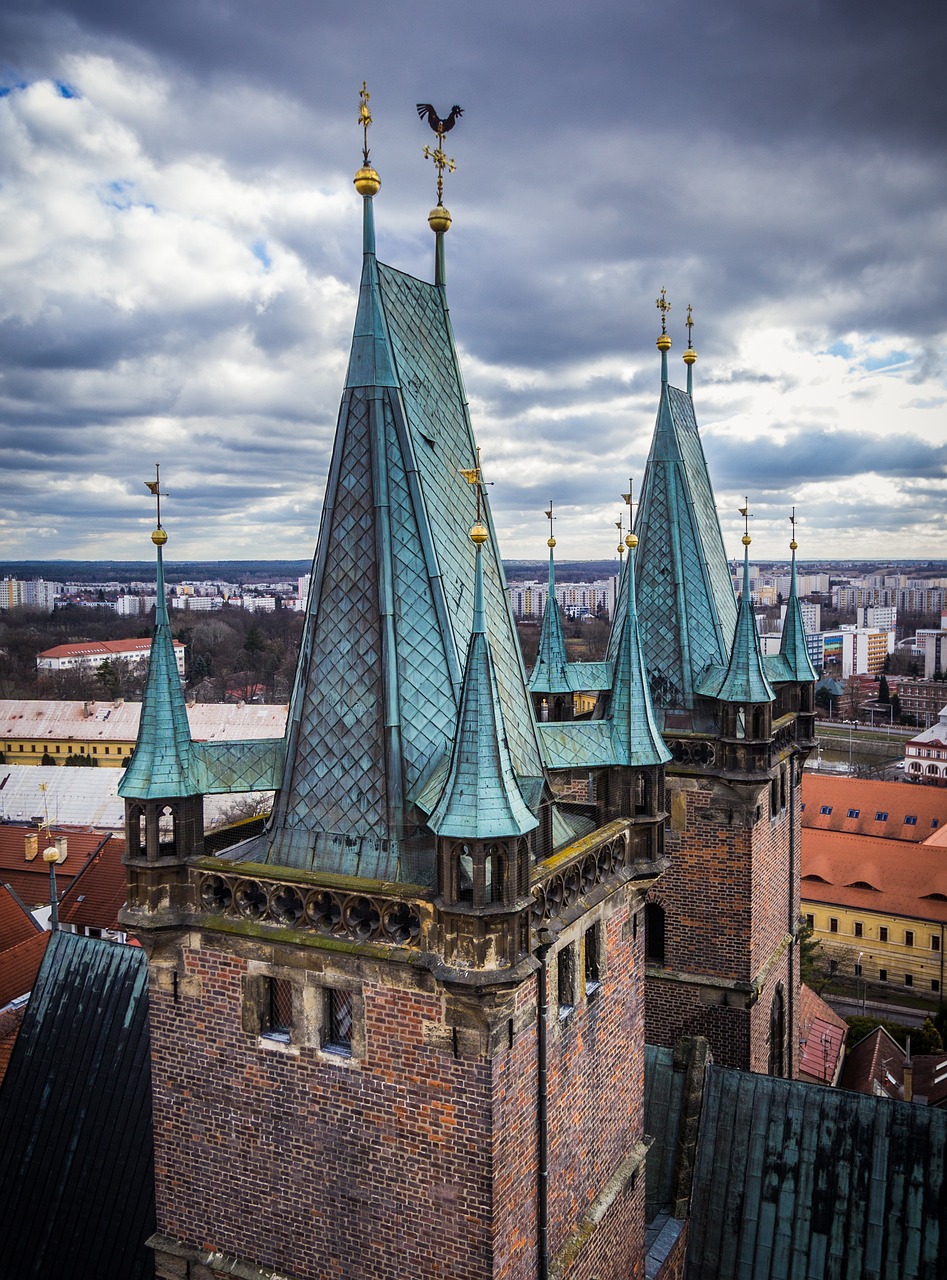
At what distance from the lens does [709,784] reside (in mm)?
19406

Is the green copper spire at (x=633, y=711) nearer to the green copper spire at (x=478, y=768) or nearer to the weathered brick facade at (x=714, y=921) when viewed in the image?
the green copper spire at (x=478, y=768)

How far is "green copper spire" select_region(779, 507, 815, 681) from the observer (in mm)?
22922

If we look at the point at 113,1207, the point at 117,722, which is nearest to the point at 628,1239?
the point at 113,1207

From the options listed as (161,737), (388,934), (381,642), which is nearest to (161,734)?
(161,737)

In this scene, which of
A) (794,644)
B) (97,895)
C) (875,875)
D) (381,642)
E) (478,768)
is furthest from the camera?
(875,875)

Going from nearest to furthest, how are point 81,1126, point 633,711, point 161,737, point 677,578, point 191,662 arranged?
1. point 161,737
2. point 633,711
3. point 81,1126
4. point 677,578
5. point 191,662

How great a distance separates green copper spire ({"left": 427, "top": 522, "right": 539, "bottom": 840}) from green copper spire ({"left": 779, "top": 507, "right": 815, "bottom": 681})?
14400mm

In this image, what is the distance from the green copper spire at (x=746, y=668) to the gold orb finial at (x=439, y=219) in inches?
359

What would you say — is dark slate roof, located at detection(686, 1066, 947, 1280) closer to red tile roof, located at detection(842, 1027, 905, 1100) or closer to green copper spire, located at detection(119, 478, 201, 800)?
green copper spire, located at detection(119, 478, 201, 800)

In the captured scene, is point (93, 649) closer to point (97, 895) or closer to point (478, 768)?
point (97, 895)

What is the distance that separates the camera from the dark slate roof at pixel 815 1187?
1563 cm

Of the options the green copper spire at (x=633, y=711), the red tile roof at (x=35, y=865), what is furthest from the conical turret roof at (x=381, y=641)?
the red tile roof at (x=35, y=865)

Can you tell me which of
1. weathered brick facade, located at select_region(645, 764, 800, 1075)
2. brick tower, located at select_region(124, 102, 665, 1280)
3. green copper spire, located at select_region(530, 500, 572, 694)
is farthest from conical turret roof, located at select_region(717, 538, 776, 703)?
brick tower, located at select_region(124, 102, 665, 1280)

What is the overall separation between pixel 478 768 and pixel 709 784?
34.4 feet
